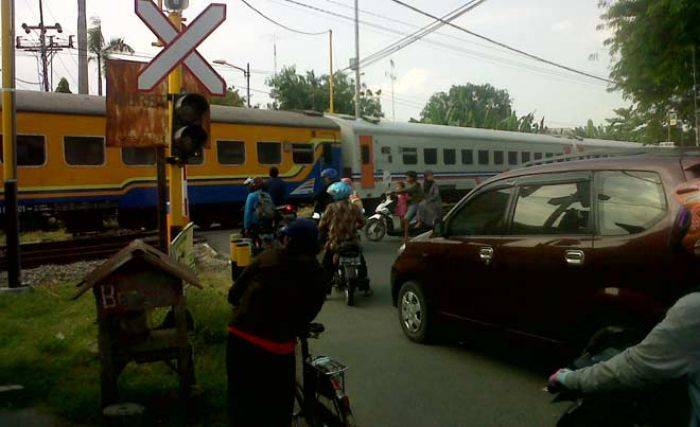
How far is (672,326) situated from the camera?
2.57 metres

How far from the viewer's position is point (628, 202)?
4523mm

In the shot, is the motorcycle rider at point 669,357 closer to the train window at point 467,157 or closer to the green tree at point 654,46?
the green tree at point 654,46

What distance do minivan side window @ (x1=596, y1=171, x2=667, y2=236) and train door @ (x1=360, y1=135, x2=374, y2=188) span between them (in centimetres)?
1750

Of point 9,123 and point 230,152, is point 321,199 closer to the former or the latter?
point 9,123

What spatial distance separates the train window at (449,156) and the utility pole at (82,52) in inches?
524

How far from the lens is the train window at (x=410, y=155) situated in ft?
77.2

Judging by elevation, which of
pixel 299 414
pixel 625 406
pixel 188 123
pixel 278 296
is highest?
pixel 188 123

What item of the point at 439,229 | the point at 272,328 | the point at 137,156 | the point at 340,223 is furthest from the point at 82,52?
the point at 272,328

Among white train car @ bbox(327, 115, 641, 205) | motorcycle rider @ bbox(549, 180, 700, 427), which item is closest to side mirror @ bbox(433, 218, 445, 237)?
motorcycle rider @ bbox(549, 180, 700, 427)

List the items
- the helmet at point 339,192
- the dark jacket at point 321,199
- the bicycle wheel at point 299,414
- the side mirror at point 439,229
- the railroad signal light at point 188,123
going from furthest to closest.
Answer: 1. the dark jacket at point 321,199
2. the helmet at point 339,192
3. the side mirror at point 439,229
4. the railroad signal light at point 188,123
5. the bicycle wheel at point 299,414

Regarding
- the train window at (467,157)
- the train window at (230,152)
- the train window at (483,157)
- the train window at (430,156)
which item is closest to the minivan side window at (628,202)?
the train window at (230,152)

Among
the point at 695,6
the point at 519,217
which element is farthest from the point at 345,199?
the point at 695,6

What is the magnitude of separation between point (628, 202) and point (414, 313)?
2.66 m

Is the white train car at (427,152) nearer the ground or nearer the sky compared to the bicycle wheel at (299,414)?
nearer the sky
